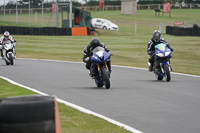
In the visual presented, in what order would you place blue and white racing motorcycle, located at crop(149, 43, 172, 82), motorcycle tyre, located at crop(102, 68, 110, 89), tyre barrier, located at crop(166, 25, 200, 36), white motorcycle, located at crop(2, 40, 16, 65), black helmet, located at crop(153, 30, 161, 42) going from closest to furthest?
motorcycle tyre, located at crop(102, 68, 110, 89)
blue and white racing motorcycle, located at crop(149, 43, 172, 82)
black helmet, located at crop(153, 30, 161, 42)
white motorcycle, located at crop(2, 40, 16, 65)
tyre barrier, located at crop(166, 25, 200, 36)

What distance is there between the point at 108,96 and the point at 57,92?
4.37ft

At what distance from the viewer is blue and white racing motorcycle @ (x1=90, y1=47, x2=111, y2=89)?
40.0 ft

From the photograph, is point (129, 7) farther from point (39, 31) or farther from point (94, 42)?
point (94, 42)

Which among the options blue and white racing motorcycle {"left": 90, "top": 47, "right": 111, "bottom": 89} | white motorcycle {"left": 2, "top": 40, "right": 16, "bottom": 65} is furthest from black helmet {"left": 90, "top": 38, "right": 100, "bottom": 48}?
white motorcycle {"left": 2, "top": 40, "right": 16, "bottom": 65}

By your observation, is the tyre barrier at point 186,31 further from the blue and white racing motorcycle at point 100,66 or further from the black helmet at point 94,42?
the blue and white racing motorcycle at point 100,66

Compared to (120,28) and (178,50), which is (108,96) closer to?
(178,50)

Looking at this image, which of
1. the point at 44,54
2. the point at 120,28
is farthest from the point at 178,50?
the point at 120,28

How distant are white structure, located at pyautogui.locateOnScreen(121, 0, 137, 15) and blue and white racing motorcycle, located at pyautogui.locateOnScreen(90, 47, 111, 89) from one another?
67580 millimetres

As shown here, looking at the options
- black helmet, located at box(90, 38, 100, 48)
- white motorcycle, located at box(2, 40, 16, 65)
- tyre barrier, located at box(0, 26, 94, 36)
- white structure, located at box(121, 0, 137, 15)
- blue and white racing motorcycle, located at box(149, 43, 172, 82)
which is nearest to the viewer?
black helmet, located at box(90, 38, 100, 48)

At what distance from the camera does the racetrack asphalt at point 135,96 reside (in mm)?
7600

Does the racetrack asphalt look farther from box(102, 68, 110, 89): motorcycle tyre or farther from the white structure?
the white structure

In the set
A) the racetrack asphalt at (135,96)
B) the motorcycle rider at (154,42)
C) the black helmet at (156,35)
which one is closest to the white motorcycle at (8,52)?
the racetrack asphalt at (135,96)

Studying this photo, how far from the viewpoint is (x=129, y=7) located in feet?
267

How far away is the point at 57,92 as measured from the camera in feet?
37.1
